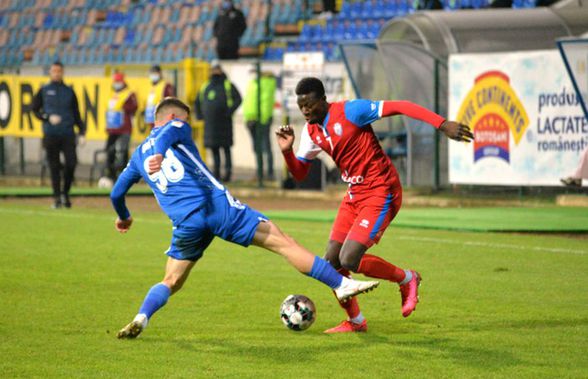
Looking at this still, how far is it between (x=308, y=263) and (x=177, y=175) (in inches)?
43.7

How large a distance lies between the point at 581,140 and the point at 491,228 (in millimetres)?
3500

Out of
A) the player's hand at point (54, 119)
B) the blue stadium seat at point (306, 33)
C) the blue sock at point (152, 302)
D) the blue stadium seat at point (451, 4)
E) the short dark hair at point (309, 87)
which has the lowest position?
the blue sock at point (152, 302)

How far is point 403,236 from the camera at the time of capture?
57.4 ft

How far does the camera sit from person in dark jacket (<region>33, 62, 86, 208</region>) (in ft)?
72.6

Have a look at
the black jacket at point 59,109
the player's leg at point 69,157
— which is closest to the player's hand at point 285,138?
the player's leg at point 69,157

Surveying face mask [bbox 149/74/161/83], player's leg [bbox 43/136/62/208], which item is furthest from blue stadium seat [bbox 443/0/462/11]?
player's leg [bbox 43/136/62/208]

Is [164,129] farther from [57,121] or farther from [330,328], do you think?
[57,121]

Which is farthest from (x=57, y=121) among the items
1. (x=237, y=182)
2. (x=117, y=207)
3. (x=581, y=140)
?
(x=117, y=207)

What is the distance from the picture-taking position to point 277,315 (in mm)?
10812

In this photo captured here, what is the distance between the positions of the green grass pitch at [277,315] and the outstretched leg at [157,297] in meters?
0.10

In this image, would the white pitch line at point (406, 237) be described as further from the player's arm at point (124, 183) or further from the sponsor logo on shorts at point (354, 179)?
the player's arm at point (124, 183)

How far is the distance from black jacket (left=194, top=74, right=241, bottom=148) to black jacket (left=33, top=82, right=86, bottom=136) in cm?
560

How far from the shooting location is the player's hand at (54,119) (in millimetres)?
22109

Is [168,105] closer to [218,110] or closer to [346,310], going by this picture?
[346,310]
